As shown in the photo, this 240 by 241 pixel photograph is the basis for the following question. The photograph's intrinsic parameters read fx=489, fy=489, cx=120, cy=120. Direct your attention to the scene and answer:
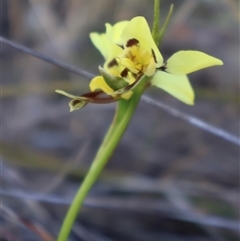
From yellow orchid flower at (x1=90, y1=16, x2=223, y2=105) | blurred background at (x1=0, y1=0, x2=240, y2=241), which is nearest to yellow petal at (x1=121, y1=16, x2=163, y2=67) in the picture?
yellow orchid flower at (x1=90, y1=16, x2=223, y2=105)

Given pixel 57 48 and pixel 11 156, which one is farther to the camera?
pixel 57 48

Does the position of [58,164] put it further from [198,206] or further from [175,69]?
[175,69]

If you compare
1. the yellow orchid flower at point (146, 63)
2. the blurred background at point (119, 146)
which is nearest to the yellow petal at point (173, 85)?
the yellow orchid flower at point (146, 63)

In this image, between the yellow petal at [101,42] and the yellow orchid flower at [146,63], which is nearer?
the yellow orchid flower at [146,63]

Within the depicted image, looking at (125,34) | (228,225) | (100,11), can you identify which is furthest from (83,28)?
(125,34)

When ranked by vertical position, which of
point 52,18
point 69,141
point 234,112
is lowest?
point 69,141

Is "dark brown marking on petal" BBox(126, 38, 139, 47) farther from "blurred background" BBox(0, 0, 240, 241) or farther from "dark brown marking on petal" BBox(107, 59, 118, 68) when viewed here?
"blurred background" BBox(0, 0, 240, 241)

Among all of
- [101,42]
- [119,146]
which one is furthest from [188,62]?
[119,146]

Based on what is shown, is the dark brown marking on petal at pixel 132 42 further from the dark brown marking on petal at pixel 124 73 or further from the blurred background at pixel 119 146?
the blurred background at pixel 119 146
